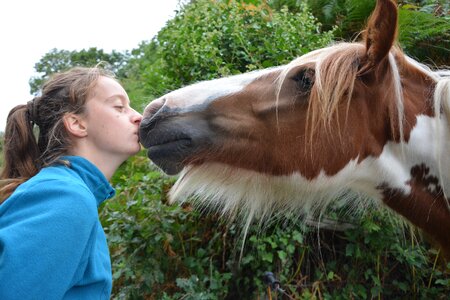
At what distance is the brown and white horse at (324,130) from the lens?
1918 millimetres

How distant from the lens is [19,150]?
2.01 m

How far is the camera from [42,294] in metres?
1.43

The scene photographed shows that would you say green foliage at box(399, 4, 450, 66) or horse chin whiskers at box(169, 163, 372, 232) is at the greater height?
green foliage at box(399, 4, 450, 66)

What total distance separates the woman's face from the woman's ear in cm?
2

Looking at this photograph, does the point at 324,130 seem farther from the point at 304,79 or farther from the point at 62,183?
the point at 62,183

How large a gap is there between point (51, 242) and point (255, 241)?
1.41m

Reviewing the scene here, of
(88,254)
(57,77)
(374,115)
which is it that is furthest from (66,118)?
(374,115)

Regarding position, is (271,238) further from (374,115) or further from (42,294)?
(42,294)

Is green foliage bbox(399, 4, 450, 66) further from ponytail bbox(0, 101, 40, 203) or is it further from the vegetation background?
ponytail bbox(0, 101, 40, 203)

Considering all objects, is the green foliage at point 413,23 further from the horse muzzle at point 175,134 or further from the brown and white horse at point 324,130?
the horse muzzle at point 175,134

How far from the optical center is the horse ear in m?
1.81

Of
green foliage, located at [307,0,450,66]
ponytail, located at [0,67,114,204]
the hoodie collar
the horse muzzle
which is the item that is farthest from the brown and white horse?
green foliage, located at [307,0,450,66]

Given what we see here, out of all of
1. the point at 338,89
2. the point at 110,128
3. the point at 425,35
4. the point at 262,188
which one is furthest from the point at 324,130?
the point at 425,35

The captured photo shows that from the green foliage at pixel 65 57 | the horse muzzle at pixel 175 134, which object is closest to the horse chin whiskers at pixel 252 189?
the horse muzzle at pixel 175 134
